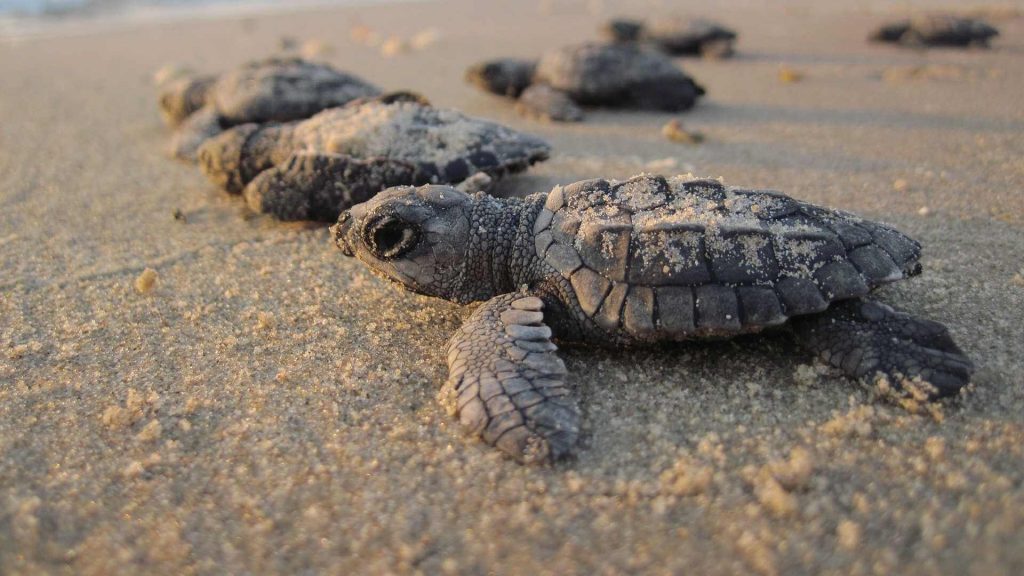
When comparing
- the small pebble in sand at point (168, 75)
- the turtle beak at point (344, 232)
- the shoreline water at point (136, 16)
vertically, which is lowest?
the shoreline water at point (136, 16)

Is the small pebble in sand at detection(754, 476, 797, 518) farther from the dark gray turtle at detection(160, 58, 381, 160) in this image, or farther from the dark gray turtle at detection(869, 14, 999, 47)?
the dark gray turtle at detection(869, 14, 999, 47)

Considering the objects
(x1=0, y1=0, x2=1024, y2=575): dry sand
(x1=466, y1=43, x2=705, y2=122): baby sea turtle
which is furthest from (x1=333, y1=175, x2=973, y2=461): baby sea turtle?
(x1=466, y1=43, x2=705, y2=122): baby sea turtle

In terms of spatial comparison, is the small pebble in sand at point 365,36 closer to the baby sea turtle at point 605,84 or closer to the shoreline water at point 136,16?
the shoreline water at point 136,16

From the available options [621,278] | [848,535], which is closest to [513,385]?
[621,278]

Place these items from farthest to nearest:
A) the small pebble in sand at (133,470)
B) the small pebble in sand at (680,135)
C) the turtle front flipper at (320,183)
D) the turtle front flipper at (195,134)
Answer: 1. the small pebble in sand at (680,135)
2. the turtle front flipper at (195,134)
3. the turtle front flipper at (320,183)
4. the small pebble in sand at (133,470)

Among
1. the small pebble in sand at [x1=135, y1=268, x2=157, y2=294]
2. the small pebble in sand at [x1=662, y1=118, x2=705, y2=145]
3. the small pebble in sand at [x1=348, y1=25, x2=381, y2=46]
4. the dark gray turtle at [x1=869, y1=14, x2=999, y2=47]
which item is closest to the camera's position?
the small pebble in sand at [x1=135, y1=268, x2=157, y2=294]

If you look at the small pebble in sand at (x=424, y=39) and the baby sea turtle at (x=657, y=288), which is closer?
the baby sea turtle at (x=657, y=288)

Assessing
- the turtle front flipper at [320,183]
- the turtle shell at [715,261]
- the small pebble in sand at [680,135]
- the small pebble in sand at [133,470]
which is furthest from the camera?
the small pebble in sand at [680,135]

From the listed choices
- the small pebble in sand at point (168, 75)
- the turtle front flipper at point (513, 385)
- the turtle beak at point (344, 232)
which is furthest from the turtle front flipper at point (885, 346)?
the small pebble in sand at point (168, 75)
